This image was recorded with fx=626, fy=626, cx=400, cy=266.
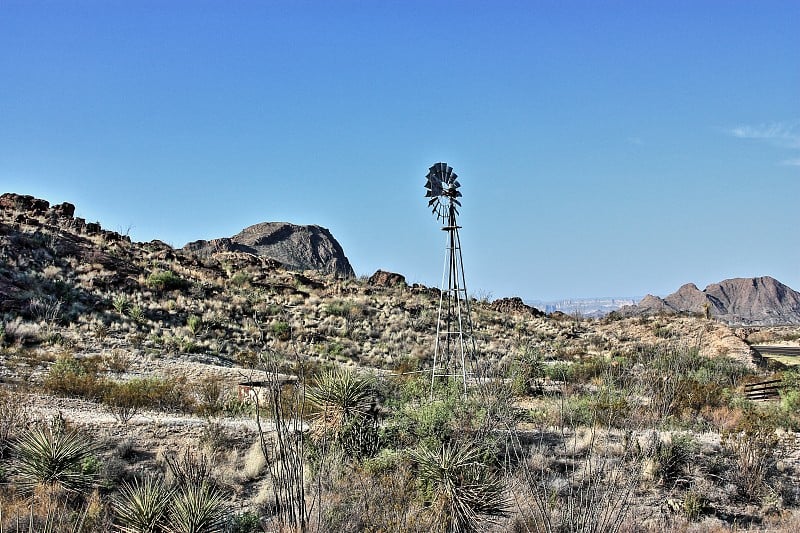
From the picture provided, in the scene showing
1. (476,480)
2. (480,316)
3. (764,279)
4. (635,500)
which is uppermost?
(764,279)

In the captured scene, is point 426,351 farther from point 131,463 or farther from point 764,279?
point 764,279

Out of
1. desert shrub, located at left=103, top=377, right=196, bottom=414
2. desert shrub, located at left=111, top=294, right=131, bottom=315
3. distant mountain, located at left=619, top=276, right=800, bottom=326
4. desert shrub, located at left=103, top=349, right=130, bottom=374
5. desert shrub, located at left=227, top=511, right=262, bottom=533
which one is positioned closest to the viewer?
desert shrub, located at left=227, top=511, right=262, bottom=533

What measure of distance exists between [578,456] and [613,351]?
2012 centimetres

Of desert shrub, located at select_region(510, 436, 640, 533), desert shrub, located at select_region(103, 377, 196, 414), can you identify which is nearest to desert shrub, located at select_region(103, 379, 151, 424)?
desert shrub, located at select_region(103, 377, 196, 414)

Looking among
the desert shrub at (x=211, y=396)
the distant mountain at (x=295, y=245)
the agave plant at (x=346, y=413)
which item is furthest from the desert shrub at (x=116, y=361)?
the distant mountain at (x=295, y=245)

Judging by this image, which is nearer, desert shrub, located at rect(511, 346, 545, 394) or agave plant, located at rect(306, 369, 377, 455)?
agave plant, located at rect(306, 369, 377, 455)

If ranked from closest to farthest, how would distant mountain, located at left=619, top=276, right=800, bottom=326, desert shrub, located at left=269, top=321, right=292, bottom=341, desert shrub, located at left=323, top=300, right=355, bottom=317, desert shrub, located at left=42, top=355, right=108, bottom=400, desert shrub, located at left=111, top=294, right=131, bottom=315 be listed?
desert shrub, located at left=42, top=355, right=108, bottom=400
desert shrub, located at left=111, top=294, right=131, bottom=315
desert shrub, located at left=269, top=321, right=292, bottom=341
desert shrub, located at left=323, top=300, right=355, bottom=317
distant mountain, located at left=619, top=276, right=800, bottom=326

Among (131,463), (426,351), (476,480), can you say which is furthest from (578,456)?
(426,351)

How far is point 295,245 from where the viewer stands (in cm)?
6600

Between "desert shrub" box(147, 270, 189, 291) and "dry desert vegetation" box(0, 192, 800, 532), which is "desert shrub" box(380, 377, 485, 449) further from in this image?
"desert shrub" box(147, 270, 189, 291)

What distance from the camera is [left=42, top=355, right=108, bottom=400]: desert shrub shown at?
1295 cm

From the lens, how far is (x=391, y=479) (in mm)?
9117

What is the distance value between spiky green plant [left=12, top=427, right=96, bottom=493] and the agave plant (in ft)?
11.8

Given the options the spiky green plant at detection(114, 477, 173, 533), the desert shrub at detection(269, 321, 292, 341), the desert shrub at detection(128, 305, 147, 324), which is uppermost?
the desert shrub at detection(128, 305, 147, 324)
